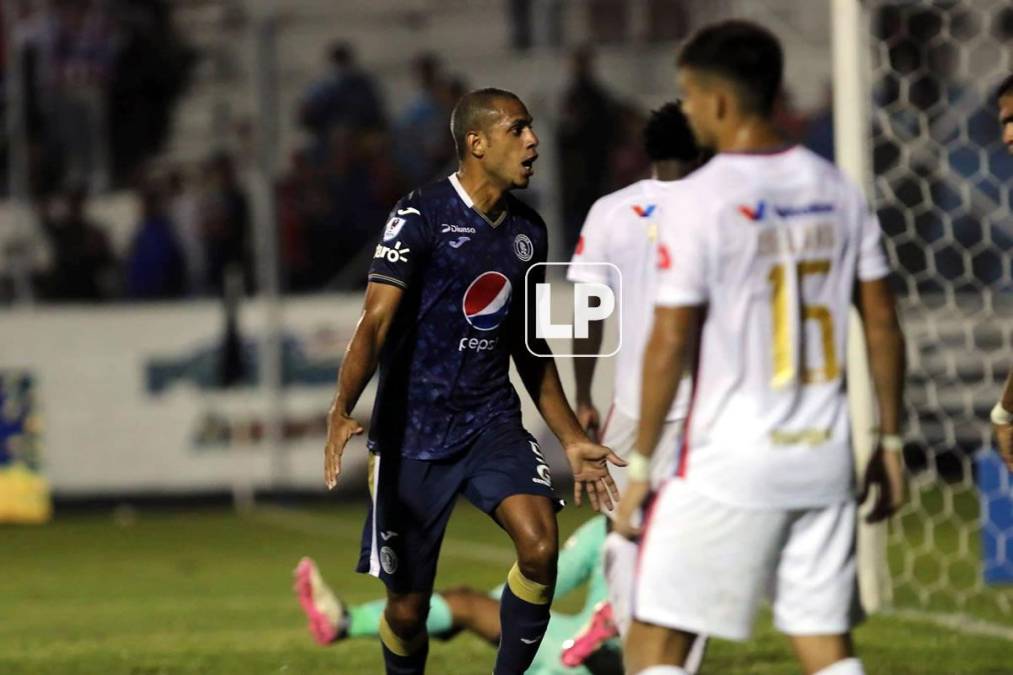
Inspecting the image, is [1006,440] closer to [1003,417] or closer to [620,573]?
[1003,417]

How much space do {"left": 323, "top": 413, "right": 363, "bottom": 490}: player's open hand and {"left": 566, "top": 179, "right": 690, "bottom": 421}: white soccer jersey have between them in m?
0.89

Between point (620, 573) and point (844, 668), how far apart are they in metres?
1.82

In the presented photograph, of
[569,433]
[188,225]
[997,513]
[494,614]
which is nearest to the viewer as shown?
[569,433]

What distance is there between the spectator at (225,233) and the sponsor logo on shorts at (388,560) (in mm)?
11486

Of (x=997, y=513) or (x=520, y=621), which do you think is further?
(x=997, y=513)

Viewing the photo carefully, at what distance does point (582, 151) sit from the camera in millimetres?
16672

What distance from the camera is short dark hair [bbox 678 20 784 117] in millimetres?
4270

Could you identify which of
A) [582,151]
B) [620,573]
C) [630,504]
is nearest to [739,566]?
[630,504]

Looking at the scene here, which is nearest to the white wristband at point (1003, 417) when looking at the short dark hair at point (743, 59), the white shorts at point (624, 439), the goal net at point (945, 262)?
the white shorts at point (624, 439)

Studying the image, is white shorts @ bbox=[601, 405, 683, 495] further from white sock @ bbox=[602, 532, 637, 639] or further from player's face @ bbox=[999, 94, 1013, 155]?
player's face @ bbox=[999, 94, 1013, 155]

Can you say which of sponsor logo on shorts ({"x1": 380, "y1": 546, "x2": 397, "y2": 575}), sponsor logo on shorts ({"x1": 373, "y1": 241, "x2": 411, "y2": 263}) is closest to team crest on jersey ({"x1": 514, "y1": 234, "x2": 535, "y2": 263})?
sponsor logo on shorts ({"x1": 373, "y1": 241, "x2": 411, "y2": 263})

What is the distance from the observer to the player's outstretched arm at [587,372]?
20.9ft

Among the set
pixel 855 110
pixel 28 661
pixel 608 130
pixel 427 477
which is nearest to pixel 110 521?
pixel 608 130

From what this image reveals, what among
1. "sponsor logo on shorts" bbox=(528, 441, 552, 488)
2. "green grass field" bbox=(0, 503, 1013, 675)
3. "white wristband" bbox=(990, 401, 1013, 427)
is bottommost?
"green grass field" bbox=(0, 503, 1013, 675)
